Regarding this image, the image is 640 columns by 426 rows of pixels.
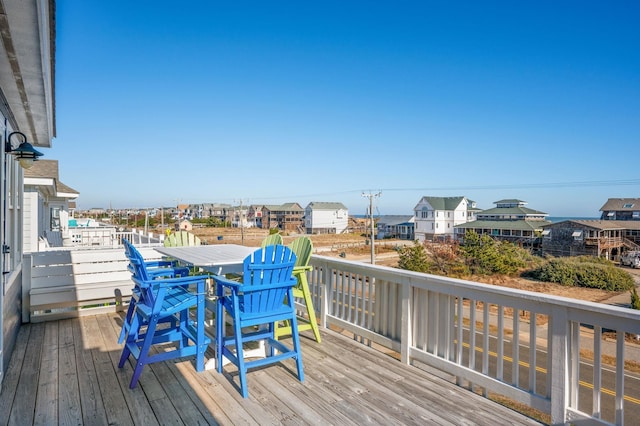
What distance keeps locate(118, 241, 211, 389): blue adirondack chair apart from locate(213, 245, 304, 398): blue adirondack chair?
0.16 meters

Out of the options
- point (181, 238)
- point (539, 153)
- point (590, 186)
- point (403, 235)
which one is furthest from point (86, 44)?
point (590, 186)

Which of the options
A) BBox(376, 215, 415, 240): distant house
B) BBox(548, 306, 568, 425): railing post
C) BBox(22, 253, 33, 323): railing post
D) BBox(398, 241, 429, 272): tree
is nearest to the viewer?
BBox(548, 306, 568, 425): railing post

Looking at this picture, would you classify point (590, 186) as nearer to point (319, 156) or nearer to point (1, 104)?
point (319, 156)

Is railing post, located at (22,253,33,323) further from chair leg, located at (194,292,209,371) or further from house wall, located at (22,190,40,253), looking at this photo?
chair leg, located at (194,292,209,371)

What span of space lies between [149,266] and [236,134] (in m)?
18.9

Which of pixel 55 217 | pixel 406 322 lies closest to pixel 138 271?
pixel 406 322

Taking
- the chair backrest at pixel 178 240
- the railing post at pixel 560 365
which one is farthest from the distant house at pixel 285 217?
the railing post at pixel 560 365

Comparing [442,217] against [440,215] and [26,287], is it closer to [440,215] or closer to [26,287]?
[440,215]

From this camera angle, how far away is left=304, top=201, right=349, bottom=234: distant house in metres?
51.0

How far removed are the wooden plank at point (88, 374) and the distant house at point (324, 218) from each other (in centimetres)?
4646

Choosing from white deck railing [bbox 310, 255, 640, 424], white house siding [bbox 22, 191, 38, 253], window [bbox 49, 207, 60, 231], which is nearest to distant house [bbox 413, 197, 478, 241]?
window [bbox 49, 207, 60, 231]

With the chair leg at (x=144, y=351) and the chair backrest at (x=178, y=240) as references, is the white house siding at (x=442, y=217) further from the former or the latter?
the chair leg at (x=144, y=351)

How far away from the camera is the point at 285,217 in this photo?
57.7 meters

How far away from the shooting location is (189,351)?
2.92 m
